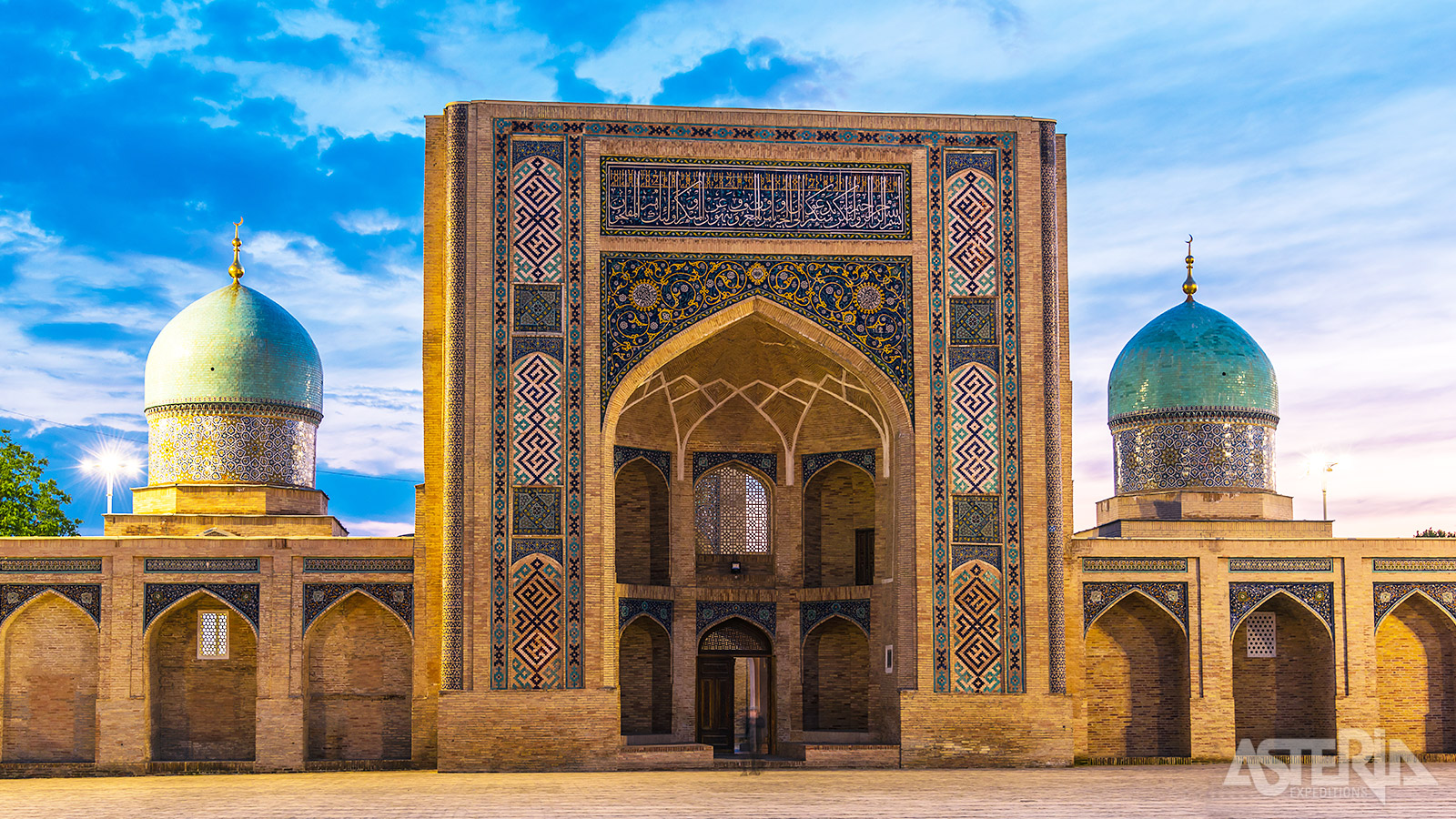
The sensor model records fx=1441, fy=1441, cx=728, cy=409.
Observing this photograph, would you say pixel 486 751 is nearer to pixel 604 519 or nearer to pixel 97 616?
pixel 604 519

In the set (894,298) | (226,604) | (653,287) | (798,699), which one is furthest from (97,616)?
(894,298)

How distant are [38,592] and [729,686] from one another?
658cm

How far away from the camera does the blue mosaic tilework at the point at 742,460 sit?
14.9 m

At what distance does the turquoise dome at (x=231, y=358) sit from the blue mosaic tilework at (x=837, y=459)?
248 inches

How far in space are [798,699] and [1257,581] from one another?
457 cm

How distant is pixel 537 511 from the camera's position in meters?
12.5

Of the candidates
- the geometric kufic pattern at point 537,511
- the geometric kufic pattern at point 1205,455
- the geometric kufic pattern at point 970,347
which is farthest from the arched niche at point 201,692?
the geometric kufic pattern at point 1205,455

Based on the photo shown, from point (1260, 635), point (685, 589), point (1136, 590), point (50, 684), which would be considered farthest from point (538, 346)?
point (1260, 635)

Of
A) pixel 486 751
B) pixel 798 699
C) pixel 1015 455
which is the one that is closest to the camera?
pixel 486 751

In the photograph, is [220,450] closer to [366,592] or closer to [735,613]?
[366,592]

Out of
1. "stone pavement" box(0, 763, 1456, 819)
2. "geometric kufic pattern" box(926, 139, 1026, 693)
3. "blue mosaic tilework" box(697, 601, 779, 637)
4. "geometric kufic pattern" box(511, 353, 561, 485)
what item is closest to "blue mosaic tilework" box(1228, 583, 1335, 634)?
"stone pavement" box(0, 763, 1456, 819)

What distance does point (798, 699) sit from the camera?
1447 cm

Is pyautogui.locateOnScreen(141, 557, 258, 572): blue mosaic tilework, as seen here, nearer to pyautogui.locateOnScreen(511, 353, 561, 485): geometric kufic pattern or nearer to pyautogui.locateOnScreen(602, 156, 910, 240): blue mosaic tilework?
pyautogui.locateOnScreen(511, 353, 561, 485): geometric kufic pattern

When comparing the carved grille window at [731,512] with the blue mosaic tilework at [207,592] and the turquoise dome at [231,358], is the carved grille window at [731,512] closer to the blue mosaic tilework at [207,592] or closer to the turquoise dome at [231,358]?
the blue mosaic tilework at [207,592]
